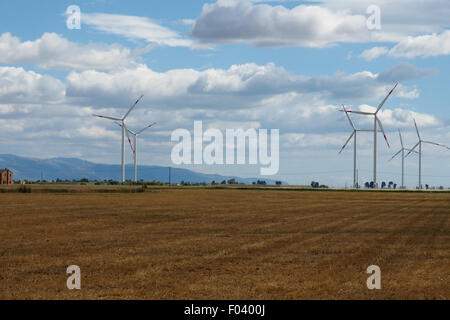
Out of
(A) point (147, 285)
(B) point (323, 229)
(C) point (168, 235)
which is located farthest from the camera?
(B) point (323, 229)

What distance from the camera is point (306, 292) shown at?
1948 centimetres

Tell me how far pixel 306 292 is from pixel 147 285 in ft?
17.1

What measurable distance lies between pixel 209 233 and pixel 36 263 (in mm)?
15313

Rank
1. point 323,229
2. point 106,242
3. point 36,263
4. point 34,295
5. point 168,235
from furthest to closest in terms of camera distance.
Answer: point 323,229, point 168,235, point 106,242, point 36,263, point 34,295

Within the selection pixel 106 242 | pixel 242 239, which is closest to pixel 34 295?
pixel 106 242

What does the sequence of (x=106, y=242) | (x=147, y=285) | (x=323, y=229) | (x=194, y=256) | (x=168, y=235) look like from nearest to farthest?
(x=147, y=285), (x=194, y=256), (x=106, y=242), (x=168, y=235), (x=323, y=229)
